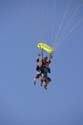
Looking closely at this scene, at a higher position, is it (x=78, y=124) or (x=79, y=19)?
(x=79, y=19)

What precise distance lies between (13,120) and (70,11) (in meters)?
3.51

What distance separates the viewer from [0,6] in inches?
325

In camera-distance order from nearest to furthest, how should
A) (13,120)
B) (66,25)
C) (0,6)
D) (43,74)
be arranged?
(43,74)
(66,25)
(0,6)
(13,120)

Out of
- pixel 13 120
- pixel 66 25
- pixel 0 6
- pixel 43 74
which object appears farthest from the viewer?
pixel 13 120

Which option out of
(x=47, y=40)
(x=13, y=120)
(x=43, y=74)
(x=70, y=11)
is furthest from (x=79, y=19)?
(x=13, y=120)

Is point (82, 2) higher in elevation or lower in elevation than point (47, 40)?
higher

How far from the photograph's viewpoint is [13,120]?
29.4ft

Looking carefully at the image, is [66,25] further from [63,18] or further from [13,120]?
[13,120]

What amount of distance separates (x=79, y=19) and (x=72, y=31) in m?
0.39

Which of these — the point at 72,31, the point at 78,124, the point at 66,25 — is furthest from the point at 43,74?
the point at 78,124

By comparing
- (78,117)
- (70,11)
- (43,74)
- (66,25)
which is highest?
(70,11)

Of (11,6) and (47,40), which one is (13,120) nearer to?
(47,40)

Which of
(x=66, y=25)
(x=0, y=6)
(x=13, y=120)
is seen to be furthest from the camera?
(x=13, y=120)

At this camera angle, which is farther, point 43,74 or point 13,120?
point 13,120
